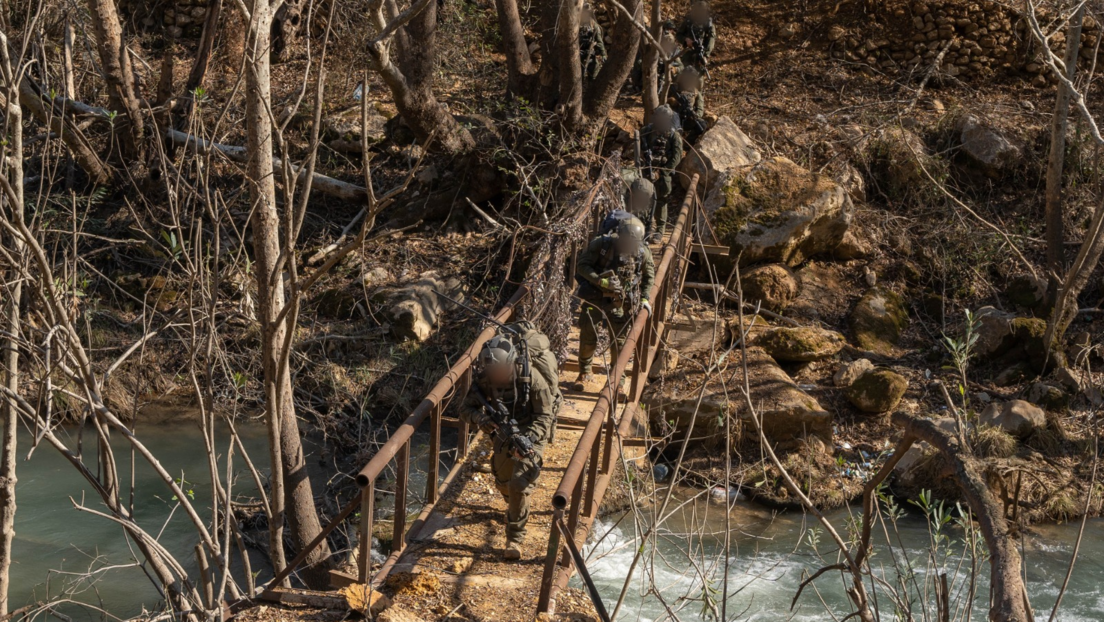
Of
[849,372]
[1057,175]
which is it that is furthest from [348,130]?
[1057,175]

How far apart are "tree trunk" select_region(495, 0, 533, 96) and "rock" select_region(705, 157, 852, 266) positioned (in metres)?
2.95

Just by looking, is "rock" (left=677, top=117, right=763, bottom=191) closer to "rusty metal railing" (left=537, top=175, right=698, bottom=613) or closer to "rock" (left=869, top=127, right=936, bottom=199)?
"rock" (left=869, top=127, right=936, bottom=199)

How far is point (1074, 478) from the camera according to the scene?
860 centimetres

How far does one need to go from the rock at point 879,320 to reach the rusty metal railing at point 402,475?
5006 millimetres

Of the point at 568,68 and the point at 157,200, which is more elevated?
the point at 568,68

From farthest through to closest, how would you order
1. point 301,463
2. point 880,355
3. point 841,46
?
point 841,46
point 880,355
point 301,463

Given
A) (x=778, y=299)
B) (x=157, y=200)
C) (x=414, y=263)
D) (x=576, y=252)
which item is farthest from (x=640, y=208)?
(x=157, y=200)

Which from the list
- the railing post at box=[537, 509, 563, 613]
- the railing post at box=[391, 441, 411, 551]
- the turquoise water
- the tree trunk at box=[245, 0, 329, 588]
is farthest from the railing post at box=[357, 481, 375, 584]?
the turquoise water

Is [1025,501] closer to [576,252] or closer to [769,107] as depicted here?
[576,252]

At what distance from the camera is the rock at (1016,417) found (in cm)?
902

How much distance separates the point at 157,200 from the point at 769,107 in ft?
26.2

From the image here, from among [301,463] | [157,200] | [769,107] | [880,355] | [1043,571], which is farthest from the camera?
[769,107]

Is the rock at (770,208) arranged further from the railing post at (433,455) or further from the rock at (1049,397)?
the railing post at (433,455)

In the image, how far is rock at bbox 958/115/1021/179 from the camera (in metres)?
11.9
